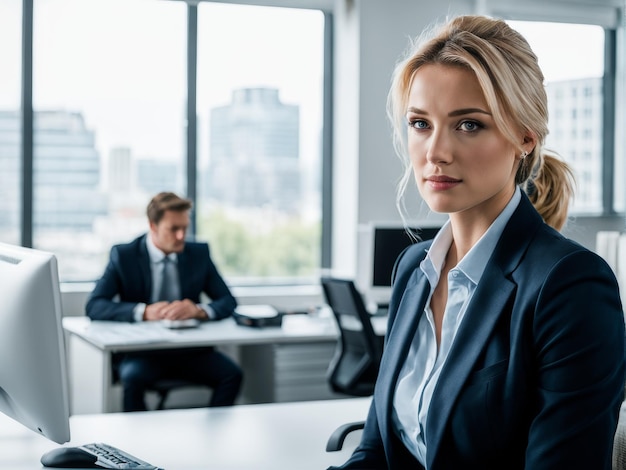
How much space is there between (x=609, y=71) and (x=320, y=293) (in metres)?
3.31

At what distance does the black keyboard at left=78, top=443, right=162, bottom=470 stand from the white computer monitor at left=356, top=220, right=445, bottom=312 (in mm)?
3035

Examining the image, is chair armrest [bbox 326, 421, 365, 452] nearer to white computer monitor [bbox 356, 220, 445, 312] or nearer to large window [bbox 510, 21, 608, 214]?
white computer monitor [bbox 356, 220, 445, 312]

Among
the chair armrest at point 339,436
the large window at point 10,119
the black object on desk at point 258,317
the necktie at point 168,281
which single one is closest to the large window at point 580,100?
the black object on desk at point 258,317

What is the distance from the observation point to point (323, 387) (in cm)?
509

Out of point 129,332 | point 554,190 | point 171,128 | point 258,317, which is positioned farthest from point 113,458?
point 171,128

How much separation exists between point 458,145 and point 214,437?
38.8 inches

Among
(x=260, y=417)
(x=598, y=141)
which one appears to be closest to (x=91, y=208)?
(x=260, y=417)

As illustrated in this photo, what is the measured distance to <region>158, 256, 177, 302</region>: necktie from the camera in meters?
4.40

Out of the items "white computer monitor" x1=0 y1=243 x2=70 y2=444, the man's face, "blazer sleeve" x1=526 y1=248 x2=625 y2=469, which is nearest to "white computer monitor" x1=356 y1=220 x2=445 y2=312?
the man's face

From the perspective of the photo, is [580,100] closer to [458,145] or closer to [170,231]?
[170,231]

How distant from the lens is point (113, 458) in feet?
5.54

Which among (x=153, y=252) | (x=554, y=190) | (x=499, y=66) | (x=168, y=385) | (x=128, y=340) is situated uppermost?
(x=499, y=66)

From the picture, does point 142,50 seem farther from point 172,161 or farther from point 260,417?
point 260,417

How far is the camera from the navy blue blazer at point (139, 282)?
13.7 feet
